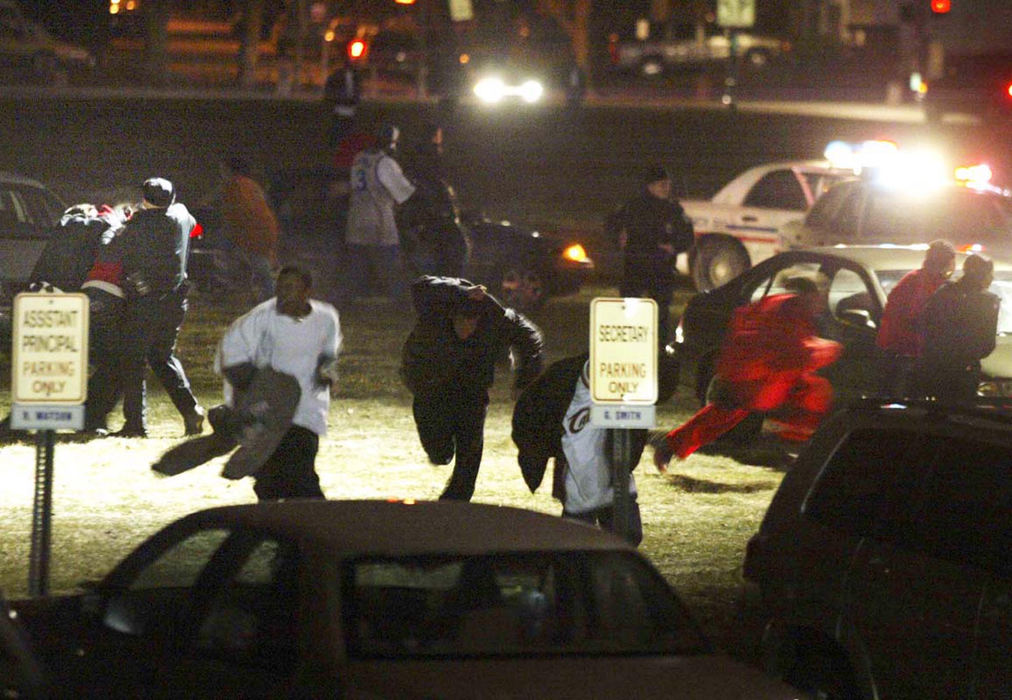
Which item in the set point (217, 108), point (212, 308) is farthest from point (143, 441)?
point (217, 108)

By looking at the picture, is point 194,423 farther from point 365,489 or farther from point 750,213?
point 750,213

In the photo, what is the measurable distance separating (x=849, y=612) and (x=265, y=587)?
2.03 meters

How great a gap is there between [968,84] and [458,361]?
82.1 feet

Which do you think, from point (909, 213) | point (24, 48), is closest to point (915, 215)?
point (909, 213)

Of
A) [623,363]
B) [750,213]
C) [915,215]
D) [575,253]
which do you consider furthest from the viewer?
[750,213]

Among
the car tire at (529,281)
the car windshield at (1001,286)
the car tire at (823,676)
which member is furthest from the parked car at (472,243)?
the car tire at (823,676)

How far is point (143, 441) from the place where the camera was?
12383 millimetres

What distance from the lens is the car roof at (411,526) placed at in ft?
17.2

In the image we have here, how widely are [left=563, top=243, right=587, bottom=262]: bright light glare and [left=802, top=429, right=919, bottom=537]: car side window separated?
13028 mm

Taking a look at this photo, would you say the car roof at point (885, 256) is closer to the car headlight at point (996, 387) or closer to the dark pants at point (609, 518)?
the car headlight at point (996, 387)

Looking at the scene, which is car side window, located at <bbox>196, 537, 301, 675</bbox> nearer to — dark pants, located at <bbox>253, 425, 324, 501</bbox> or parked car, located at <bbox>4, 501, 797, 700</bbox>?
parked car, located at <bbox>4, 501, 797, 700</bbox>

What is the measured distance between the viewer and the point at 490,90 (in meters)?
42.4

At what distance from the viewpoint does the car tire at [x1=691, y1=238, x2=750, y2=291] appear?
21469 millimetres

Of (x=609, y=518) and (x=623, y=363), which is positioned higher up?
(x=623, y=363)
